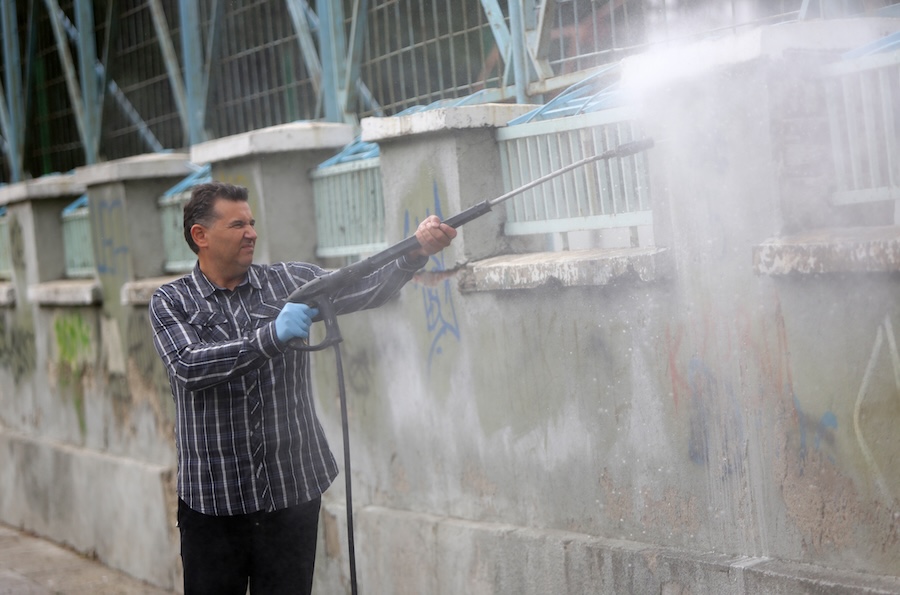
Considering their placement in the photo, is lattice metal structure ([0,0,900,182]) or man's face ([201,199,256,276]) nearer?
man's face ([201,199,256,276])

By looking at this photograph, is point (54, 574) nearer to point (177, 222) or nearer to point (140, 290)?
point (140, 290)

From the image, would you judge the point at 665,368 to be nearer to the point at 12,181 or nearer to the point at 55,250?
the point at 55,250

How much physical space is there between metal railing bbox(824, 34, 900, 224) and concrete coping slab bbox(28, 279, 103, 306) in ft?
19.4

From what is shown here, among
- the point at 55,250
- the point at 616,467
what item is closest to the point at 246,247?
the point at 616,467

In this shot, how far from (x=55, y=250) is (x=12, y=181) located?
280 cm

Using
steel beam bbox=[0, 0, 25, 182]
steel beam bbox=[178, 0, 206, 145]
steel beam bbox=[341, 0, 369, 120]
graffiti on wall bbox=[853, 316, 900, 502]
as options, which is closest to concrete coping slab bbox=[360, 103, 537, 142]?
steel beam bbox=[341, 0, 369, 120]

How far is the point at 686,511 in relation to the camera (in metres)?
4.66

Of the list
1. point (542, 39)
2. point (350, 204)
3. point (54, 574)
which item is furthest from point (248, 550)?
point (54, 574)

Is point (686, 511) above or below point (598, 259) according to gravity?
below

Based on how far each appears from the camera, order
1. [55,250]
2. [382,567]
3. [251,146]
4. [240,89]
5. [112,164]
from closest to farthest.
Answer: [382,567] < [251,146] < [112,164] < [240,89] < [55,250]

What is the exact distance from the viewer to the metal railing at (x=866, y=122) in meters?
4.02

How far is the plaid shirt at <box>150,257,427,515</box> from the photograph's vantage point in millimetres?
4406

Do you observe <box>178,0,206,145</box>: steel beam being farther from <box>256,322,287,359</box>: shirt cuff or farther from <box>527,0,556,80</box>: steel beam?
<box>256,322,287,359</box>: shirt cuff

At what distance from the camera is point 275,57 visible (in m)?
8.80
